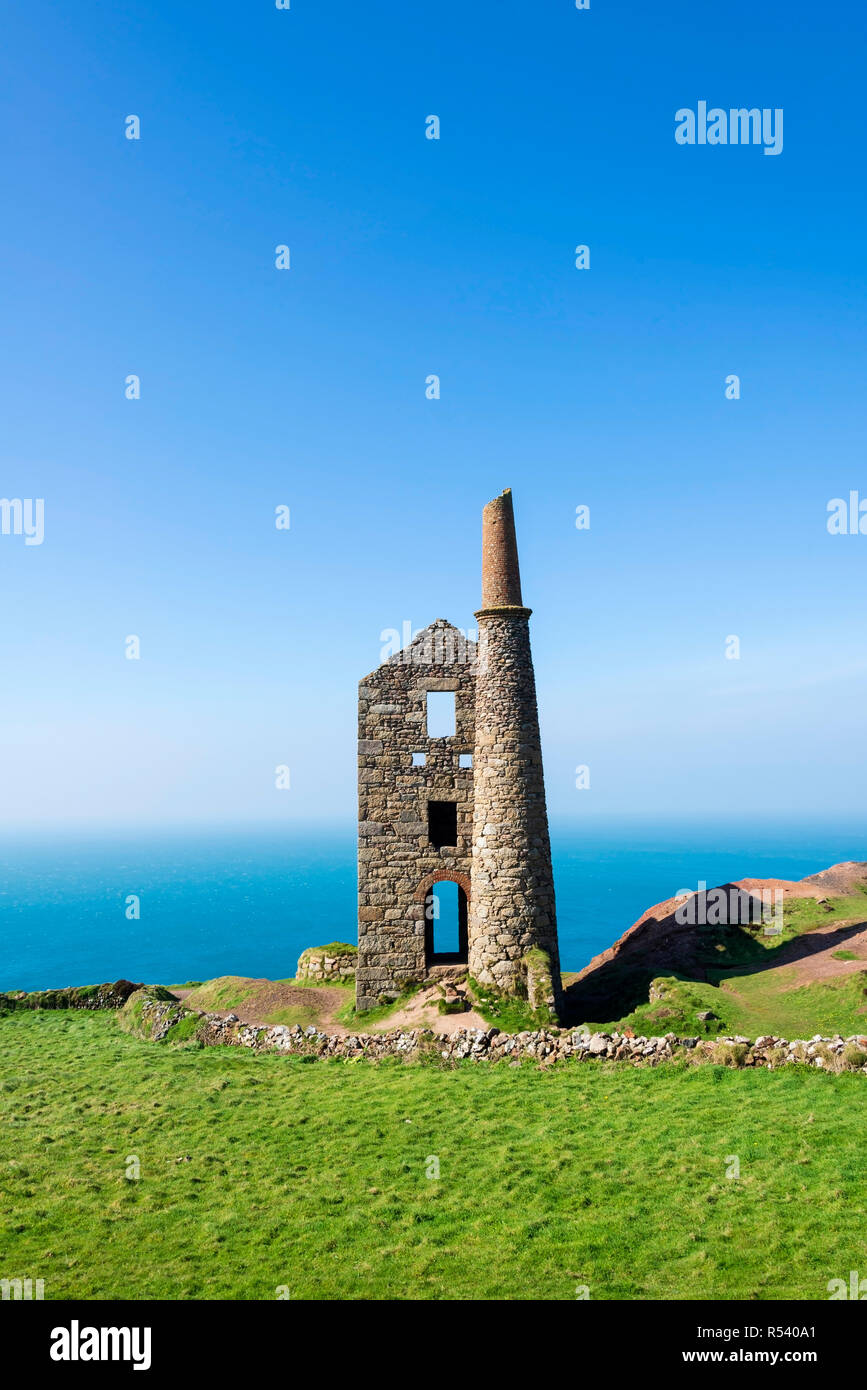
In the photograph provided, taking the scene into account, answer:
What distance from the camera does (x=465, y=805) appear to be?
26.3m

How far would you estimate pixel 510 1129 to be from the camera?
14953 mm

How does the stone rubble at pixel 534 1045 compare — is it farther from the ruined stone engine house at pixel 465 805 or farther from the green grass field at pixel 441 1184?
the ruined stone engine house at pixel 465 805

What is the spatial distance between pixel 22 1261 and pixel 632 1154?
9526 millimetres

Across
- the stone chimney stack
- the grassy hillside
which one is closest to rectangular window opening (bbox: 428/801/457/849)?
the stone chimney stack

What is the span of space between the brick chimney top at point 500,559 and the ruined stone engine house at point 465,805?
38mm

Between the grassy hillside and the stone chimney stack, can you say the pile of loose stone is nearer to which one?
the grassy hillside

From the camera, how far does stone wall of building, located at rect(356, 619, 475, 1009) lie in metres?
25.9

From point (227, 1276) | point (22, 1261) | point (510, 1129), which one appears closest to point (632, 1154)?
point (510, 1129)

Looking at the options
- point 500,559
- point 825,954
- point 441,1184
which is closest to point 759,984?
point 825,954

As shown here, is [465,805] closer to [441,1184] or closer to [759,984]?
[759,984]

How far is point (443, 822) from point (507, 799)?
14.3 ft

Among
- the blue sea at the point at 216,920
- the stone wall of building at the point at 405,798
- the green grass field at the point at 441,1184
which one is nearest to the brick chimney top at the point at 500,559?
the stone wall of building at the point at 405,798

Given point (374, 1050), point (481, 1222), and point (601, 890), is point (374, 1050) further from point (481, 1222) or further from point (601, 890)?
point (601, 890)
